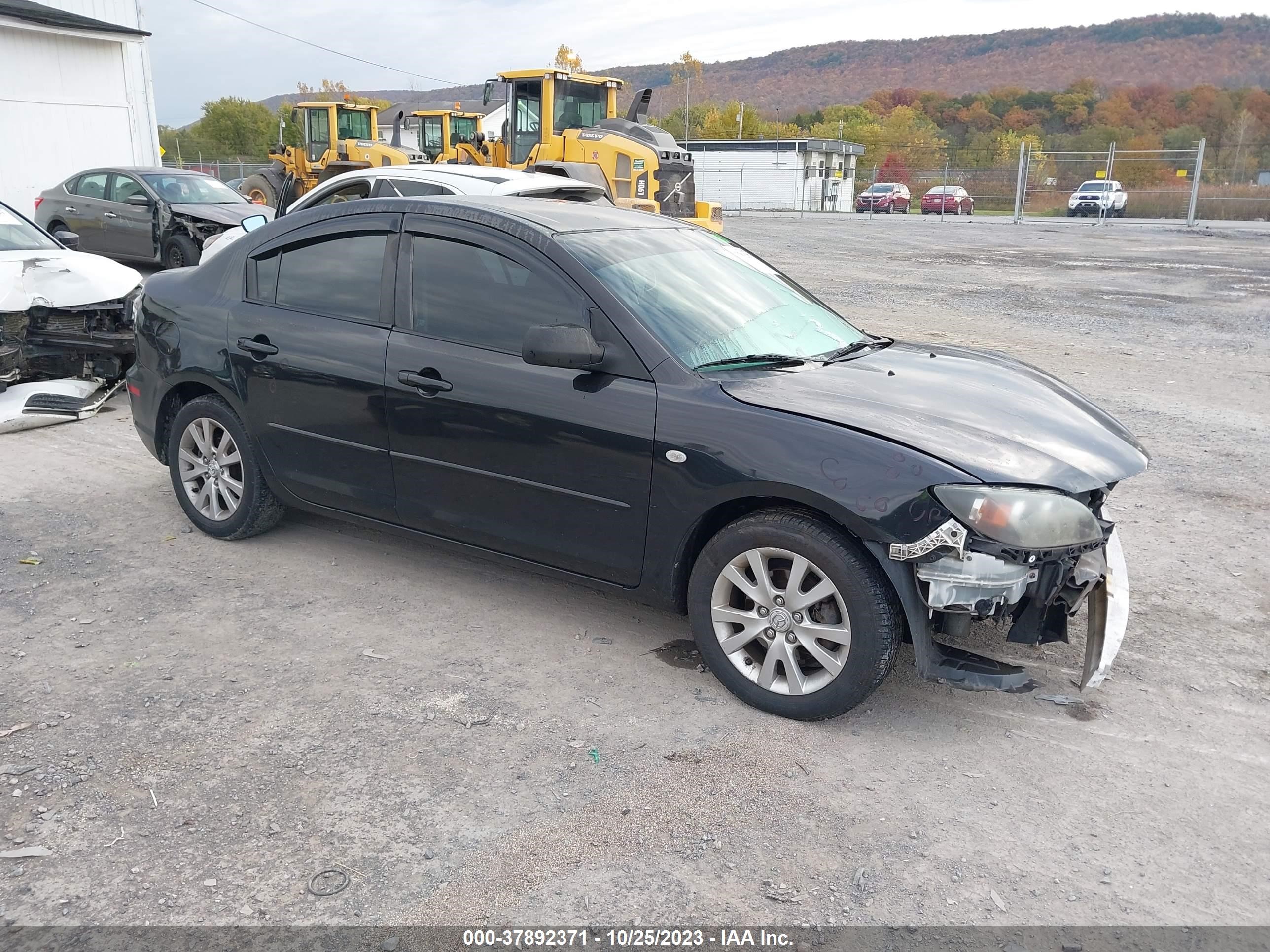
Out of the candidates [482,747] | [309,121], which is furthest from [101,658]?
[309,121]

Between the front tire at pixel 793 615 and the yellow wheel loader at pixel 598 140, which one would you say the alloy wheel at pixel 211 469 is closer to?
the front tire at pixel 793 615

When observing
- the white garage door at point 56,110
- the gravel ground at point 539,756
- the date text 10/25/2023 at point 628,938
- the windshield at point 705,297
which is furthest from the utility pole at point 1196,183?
the date text 10/25/2023 at point 628,938

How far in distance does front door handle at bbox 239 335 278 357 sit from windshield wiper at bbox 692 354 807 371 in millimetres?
2143

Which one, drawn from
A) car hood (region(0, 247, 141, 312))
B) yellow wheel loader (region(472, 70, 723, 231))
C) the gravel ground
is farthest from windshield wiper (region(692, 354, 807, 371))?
yellow wheel loader (region(472, 70, 723, 231))

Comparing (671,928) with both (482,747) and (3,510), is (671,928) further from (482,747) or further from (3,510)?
(3,510)

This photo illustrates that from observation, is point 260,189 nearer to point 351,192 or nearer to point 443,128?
point 443,128

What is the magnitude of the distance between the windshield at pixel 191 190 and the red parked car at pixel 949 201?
34.1 m

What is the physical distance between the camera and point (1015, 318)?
12.6m

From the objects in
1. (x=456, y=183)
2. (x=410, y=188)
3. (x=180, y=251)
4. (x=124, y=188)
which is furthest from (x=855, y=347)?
(x=124, y=188)

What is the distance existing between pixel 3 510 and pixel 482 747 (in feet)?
12.7

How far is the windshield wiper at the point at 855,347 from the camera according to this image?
14.2 feet

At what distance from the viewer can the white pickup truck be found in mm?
36312

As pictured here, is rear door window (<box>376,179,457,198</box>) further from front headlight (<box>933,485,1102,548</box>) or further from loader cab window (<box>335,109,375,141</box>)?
loader cab window (<box>335,109,375,141</box>)

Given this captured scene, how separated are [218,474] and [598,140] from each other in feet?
44.3
